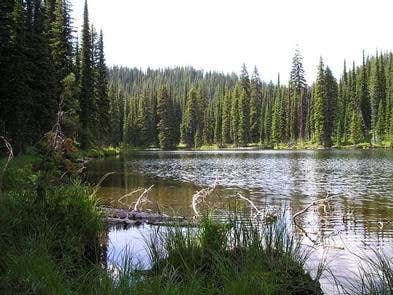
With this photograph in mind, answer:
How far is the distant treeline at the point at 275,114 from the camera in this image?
10625 centimetres

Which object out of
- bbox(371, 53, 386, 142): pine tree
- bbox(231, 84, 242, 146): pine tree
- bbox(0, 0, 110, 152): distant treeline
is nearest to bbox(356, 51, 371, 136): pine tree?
bbox(371, 53, 386, 142): pine tree

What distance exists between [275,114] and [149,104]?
120 ft

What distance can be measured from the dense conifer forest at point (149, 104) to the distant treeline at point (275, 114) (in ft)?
0.80

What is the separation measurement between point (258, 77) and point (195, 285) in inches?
5441

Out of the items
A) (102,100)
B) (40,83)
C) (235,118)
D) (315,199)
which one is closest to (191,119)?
(235,118)

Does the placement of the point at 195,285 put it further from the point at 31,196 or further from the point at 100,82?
the point at 100,82

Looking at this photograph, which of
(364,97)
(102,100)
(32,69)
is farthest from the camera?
(364,97)

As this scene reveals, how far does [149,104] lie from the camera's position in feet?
440

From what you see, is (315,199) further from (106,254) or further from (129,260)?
(129,260)

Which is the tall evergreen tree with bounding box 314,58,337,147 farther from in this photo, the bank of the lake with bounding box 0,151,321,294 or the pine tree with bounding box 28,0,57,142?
the bank of the lake with bounding box 0,151,321,294

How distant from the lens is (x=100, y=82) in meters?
74.9

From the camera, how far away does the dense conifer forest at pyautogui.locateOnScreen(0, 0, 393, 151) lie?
34781 mm

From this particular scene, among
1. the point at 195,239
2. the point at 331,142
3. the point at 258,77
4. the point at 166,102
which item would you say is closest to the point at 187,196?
the point at 195,239

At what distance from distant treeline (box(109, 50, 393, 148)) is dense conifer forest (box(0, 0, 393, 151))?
245 mm
